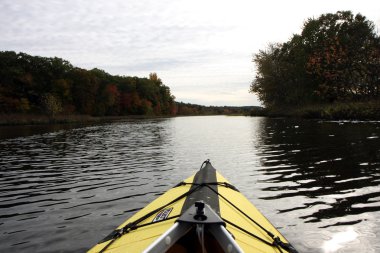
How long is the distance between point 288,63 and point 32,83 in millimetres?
64017

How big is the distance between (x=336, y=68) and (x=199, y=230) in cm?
5118

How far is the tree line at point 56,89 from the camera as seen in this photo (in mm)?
77375

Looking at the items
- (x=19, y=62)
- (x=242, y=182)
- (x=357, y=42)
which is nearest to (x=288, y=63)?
(x=357, y=42)

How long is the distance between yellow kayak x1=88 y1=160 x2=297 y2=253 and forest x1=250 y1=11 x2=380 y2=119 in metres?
36.2

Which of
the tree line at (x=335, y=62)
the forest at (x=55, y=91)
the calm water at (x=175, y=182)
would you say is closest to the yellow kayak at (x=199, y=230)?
the calm water at (x=175, y=182)

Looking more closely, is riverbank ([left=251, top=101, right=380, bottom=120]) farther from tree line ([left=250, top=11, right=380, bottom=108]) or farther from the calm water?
the calm water

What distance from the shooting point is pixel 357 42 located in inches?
1853

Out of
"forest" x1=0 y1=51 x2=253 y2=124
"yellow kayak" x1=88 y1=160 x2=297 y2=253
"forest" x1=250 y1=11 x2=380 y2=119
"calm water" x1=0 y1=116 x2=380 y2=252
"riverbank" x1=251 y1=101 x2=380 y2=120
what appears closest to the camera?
"yellow kayak" x1=88 y1=160 x2=297 y2=253

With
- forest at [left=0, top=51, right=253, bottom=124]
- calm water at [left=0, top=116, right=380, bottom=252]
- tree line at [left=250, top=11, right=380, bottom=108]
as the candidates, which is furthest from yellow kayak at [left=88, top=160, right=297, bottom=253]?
forest at [left=0, top=51, right=253, bottom=124]

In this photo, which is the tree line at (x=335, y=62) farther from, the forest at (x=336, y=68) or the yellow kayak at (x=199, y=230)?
the yellow kayak at (x=199, y=230)

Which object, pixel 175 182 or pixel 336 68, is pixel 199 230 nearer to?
pixel 175 182

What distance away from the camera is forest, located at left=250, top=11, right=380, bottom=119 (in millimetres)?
43841

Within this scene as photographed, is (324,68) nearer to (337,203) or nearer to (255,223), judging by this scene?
(337,203)

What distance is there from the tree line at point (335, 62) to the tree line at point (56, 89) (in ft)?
176
